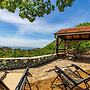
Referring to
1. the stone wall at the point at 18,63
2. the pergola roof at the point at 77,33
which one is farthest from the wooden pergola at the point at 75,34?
the stone wall at the point at 18,63

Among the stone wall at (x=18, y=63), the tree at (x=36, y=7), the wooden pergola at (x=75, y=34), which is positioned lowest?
the stone wall at (x=18, y=63)

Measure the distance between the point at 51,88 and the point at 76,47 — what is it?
1719cm

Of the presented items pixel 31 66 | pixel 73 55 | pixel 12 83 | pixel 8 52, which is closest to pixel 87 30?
pixel 73 55

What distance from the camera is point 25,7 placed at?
2352 centimetres

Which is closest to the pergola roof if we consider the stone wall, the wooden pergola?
the wooden pergola

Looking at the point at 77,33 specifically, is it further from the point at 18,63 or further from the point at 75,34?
the point at 18,63

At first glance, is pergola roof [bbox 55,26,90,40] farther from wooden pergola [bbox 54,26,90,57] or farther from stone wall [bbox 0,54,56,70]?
stone wall [bbox 0,54,56,70]

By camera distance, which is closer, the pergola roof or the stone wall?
the stone wall

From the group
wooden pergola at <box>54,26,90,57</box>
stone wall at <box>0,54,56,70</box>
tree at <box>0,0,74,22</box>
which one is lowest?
stone wall at <box>0,54,56,70</box>

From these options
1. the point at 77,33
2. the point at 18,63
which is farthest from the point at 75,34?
the point at 18,63

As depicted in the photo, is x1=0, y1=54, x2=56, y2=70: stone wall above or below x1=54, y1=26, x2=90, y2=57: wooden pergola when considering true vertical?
below

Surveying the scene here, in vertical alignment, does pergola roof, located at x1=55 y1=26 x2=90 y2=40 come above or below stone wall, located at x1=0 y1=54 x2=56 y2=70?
above

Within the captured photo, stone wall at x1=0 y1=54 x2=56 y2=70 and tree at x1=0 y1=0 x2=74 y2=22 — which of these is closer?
stone wall at x1=0 y1=54 x2=56 y2=70

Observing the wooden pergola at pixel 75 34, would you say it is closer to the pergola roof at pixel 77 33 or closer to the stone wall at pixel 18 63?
the pergola roof at pixel 77 33
